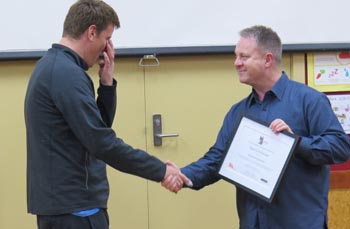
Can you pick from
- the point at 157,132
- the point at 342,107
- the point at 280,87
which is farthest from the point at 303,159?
the point at 342,107

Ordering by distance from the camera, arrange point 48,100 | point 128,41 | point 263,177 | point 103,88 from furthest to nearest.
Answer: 1. point 128,41
2. point 103,88
3. point 263,177
4. point 48,100

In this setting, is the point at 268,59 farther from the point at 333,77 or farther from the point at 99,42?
the point at 333,77

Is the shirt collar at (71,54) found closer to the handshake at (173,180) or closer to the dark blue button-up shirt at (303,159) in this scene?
the handshake at (173,180)

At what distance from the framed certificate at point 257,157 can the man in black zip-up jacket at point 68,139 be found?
0.40 m

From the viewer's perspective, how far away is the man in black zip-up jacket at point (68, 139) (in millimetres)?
1695

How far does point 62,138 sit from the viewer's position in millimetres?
1726

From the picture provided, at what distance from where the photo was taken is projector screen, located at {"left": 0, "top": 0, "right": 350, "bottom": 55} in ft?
8.89

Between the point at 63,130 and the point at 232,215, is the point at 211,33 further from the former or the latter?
the point at 63,130

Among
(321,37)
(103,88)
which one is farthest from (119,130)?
(321,37)

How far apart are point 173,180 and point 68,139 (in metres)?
0.48

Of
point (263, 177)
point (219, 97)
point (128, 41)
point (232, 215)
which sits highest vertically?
point (128, 41)

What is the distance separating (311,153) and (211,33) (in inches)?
49.5

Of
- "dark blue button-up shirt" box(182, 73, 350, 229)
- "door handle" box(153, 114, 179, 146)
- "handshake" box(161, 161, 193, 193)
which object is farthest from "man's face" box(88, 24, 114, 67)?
"door handle" box(153, 114, 179, 146)

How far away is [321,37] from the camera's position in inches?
116
